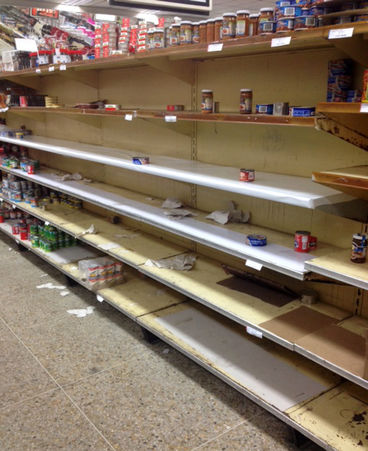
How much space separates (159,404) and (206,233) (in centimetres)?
102

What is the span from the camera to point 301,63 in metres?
2.34

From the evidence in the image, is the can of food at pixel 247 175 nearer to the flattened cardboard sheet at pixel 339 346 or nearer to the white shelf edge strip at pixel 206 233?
the white shelf edge strip at pixel 206 233

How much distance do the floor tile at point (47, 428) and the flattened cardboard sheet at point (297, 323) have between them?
102 cm

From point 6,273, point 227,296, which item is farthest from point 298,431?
point 6,273

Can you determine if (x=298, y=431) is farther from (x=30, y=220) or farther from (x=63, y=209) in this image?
(x=30, y=220)

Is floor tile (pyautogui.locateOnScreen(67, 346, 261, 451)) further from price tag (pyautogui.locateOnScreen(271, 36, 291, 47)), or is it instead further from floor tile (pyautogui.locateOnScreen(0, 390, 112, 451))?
price tag (pyautogui.locateOnScreen(271, 36, 291, 47))

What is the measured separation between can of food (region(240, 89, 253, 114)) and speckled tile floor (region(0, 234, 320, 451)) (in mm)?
1590

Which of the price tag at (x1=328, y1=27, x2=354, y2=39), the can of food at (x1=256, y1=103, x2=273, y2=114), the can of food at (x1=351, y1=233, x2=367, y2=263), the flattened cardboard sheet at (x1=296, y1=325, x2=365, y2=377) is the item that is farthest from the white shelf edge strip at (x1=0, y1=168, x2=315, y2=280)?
the price tag at (x1=328, y1=27, x2=354, y2=39)

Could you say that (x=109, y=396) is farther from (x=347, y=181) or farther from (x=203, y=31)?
(x=203, y=31)

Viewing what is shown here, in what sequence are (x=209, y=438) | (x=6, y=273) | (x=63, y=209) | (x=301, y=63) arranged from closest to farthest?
(x=209, y=438), (x=301, y=63), (x=6, y=273), (x=63, y=209)

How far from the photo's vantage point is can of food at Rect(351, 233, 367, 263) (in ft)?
5.99

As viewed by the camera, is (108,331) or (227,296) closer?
(227,296)

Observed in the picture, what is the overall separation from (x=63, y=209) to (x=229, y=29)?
3.11 meters

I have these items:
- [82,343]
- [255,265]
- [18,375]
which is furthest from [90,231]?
[255,265]
